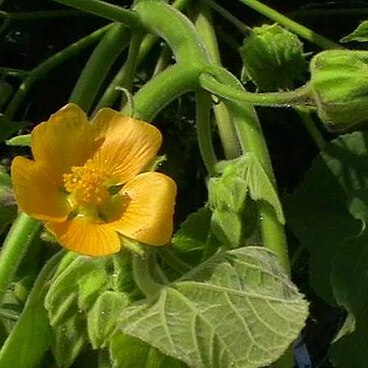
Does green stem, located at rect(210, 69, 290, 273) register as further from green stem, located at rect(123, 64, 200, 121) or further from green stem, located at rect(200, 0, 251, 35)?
green stem, located at rect(200, 0, 251, 35)

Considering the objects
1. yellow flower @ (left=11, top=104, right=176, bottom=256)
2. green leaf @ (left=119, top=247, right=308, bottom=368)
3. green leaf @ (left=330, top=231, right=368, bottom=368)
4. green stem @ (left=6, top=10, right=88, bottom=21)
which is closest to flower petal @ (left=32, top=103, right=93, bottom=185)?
yellow flower @ (left=11, top=104, right=176, bottom=256)

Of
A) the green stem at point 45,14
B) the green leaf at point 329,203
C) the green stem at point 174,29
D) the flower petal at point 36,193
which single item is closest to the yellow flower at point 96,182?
the flower petal at point 36,193

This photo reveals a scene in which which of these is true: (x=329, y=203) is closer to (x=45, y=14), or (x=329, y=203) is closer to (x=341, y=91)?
(x=341, y=91)

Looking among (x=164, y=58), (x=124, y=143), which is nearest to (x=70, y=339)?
(x=124, y=143)

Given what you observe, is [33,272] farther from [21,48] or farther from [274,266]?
[21,48]

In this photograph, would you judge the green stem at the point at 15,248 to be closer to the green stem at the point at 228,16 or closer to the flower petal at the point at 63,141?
the flower petal at the point at 63,141
